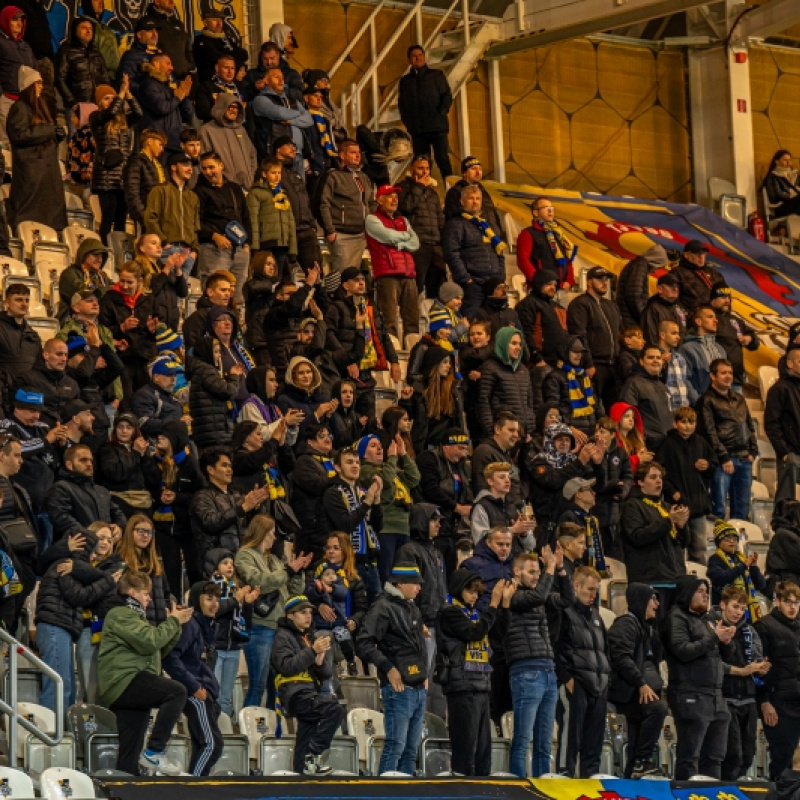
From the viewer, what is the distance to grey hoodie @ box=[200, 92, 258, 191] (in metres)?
16.7

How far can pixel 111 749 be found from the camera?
1091 cm

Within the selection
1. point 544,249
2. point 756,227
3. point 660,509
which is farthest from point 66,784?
point 756,227

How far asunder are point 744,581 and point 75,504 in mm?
5168

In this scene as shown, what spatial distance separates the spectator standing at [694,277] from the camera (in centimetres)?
1817

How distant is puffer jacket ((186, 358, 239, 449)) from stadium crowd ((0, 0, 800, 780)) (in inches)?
0.8

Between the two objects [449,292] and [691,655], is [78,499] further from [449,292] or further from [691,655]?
[449,292]

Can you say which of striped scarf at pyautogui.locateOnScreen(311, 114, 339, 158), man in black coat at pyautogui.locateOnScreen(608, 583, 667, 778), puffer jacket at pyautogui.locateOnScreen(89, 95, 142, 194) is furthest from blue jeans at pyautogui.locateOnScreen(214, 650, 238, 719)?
striped scarf at pyautogui.locateOnScreen(311, 114, 339, 158)

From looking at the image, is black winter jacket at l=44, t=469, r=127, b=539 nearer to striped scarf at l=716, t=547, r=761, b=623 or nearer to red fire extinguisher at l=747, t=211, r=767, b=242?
striped scarf at l=716, t=547, r=761, b=623

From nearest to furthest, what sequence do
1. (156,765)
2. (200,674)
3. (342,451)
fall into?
(156,765)
(200,674)
(342,451)

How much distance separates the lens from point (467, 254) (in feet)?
55.5

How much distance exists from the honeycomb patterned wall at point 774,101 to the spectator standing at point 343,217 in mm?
9523

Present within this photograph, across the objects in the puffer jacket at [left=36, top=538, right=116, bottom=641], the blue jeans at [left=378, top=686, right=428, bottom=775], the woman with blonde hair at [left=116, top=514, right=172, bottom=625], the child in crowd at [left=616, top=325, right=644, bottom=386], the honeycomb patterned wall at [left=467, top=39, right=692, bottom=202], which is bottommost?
the blue jeans at [left=378, top=686, right=428, bottom=775]

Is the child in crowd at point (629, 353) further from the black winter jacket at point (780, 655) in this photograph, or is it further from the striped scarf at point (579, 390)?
the black winter jacket at point (780, 655)

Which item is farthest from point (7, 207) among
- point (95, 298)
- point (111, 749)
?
point (111, 749)
